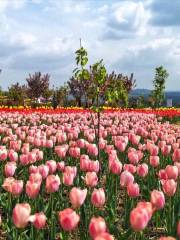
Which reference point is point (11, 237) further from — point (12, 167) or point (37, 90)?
point (37, 90)

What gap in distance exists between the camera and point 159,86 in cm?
4019

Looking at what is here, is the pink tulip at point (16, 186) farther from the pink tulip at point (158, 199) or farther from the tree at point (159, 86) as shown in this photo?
the tree at point (159, 86)

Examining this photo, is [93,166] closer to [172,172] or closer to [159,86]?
[172,172]

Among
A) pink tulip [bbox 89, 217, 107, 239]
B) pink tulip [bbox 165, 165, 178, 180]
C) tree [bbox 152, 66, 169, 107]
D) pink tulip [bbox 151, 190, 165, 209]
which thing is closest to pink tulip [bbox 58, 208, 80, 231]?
pink tulip [bbox 89, 217, 107, 239]

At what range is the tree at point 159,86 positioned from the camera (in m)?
39.7

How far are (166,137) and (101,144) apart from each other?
1698 mm

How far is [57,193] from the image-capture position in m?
6.38

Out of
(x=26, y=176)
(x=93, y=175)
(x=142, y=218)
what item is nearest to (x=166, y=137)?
(x=26, y=176)

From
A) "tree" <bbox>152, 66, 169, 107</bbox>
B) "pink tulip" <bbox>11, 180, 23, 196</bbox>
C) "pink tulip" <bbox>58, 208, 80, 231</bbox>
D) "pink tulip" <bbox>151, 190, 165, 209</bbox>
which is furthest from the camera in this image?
"tree" <bbox>152, 66, 169, 107</bbox>

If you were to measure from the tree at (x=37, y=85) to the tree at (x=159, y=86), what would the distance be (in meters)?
9.91

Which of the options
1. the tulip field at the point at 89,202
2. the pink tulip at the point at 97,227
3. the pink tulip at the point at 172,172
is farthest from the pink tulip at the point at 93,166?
the pink tulip at the point at 97,227

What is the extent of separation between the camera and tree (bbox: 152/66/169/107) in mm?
39706

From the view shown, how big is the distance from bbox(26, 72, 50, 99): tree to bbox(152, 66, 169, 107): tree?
991 cm

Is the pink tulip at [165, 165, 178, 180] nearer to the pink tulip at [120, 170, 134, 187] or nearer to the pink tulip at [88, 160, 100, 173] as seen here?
the pink tulip at [120, 170, 134, 187]
